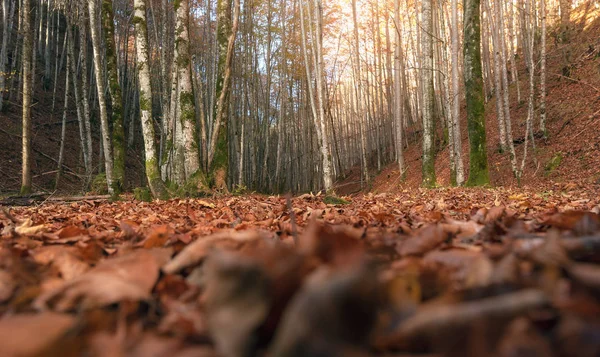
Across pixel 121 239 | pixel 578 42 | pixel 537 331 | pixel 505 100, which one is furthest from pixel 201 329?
pixel 578 42

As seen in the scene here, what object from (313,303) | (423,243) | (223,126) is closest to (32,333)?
(313,303)

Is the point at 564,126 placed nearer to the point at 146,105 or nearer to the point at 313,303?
the point at 146,105

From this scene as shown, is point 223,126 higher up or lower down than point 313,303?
higher up

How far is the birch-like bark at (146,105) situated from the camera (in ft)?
21.8

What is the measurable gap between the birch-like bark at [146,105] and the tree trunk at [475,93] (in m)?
6.53

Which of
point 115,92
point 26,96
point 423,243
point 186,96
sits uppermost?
point 26,96

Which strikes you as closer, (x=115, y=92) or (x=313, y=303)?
(x=313, y=303)

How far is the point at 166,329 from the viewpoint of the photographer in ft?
1.99

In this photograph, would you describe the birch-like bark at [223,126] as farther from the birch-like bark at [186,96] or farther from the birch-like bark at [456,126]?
the birch-like bark at [456,126]

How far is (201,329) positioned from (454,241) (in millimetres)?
881

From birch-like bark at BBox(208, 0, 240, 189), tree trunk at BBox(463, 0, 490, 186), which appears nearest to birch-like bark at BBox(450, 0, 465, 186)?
tree trunk at BBox(463, 0, 490, 186)

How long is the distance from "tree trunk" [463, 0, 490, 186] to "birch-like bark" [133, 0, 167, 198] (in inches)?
257

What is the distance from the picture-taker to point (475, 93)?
848 cm

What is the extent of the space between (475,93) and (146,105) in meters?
6.84
